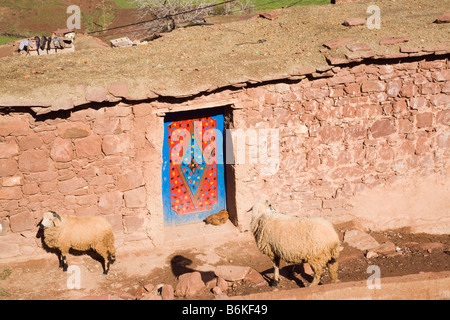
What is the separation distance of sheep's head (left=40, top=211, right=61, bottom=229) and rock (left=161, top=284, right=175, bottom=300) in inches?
72.7

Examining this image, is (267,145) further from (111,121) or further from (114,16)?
(114,16)

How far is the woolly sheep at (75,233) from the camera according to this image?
736cm

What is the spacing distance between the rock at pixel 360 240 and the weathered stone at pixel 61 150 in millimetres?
→ 4895

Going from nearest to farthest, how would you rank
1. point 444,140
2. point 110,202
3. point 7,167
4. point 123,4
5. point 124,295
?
1. point 124,295
2. point 7,167
3. point 110,202
4. point 444,140
5. point 123,4

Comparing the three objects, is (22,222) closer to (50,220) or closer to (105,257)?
(50,220)

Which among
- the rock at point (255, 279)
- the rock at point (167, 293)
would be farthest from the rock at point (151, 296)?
the rock at point (255, 279)

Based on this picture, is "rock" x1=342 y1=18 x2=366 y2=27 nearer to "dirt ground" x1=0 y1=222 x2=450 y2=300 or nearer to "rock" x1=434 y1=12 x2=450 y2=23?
"rock" x1=434 y1=12 x2=450 y2=23

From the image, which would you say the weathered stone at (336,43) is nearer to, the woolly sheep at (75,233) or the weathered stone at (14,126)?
the woolly sheep at (75,233)

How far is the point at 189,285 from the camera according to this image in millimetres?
7160

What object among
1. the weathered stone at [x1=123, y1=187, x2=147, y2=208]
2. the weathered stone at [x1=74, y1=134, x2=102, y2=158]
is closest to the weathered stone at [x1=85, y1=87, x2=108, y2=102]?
the weathered stone at [x1=74, y1=134, x2=102, y2=158]

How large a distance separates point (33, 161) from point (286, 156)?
13.4 feet

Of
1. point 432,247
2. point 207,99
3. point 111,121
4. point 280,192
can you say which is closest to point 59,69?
point 111,121

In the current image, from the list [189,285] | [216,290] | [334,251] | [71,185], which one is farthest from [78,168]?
[334,251]

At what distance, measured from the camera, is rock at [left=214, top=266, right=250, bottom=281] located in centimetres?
746
